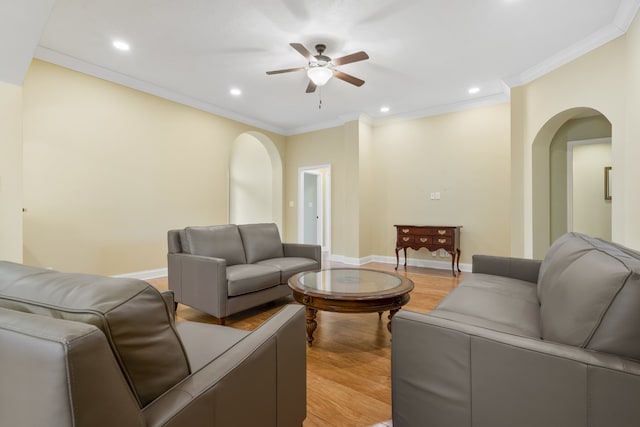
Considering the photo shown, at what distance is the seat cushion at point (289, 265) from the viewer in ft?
9.86

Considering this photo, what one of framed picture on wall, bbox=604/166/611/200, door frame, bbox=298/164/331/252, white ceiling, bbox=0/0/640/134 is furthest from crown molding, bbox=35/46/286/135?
framed picture on wall, bbox=604/166/611/200

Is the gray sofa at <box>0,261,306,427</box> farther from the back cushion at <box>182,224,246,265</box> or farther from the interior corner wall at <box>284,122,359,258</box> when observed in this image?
the interior corner wall at <box>284,122,359,258</box>

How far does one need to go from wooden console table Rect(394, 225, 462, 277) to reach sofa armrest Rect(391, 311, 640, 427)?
3.70 metres

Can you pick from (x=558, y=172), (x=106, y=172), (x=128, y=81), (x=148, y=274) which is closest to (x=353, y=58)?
(x=128, y=81)

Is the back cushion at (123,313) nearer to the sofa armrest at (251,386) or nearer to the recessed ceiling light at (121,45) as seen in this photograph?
the sofa armrest at (251,386)

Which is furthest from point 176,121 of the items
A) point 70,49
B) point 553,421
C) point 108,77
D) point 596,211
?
point 596,211

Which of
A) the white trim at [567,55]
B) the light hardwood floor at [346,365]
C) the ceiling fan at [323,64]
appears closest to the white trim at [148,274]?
the light hardwood floor at [346,365]

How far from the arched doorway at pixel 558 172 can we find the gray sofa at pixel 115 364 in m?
4.11

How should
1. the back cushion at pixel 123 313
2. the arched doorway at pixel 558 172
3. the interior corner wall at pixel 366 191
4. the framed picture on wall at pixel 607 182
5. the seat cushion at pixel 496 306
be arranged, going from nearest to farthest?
1. the back cushion at pixel 123 313
2. the seat cushion at pixel 496 306
3. the arched doorway at pixel 558 172
4. the framed picture on wall at pixel 607 182
5. the interior corner wall at pixel 366 191

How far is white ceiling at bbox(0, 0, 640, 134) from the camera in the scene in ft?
8.56

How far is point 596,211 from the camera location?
4.59 metres

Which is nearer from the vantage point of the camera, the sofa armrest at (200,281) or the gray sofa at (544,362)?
the gray sofa at (544,362)

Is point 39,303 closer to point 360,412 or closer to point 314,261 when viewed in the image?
point 360,412

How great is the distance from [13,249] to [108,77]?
2.52 metres
